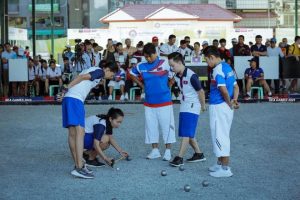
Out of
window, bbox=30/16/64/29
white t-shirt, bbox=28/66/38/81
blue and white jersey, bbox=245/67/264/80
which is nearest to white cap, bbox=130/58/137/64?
blue and white jersey, bbox=245/67/264/80

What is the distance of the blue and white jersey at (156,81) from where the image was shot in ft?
32.0

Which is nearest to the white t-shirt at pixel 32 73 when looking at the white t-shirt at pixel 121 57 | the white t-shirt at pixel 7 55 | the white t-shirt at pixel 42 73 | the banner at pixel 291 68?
the white t-shirt at pixel 42 73

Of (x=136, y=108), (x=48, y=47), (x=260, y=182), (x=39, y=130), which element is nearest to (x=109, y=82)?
(x=136, y=108)

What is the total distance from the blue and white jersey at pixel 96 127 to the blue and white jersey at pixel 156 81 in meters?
0.96

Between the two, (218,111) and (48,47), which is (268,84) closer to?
(218,111)

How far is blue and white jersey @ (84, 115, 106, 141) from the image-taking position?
9023 millimetres

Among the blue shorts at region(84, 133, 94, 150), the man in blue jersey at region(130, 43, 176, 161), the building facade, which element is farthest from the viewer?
the building facade

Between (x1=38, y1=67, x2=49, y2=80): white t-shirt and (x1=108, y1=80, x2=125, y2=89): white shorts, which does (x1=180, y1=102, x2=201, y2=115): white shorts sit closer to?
(x1=108, y1=80, x2=125, y2=89): white shorts

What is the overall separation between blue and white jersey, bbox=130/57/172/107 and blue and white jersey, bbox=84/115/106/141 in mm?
955

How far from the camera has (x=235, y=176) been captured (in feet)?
27.9

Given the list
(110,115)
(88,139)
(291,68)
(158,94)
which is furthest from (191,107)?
(291,68)

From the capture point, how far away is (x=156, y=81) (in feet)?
32.0

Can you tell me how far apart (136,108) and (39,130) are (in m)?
4.56

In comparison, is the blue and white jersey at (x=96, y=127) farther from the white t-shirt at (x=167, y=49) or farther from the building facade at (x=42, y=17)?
the building facade at (x=42, y=17)
